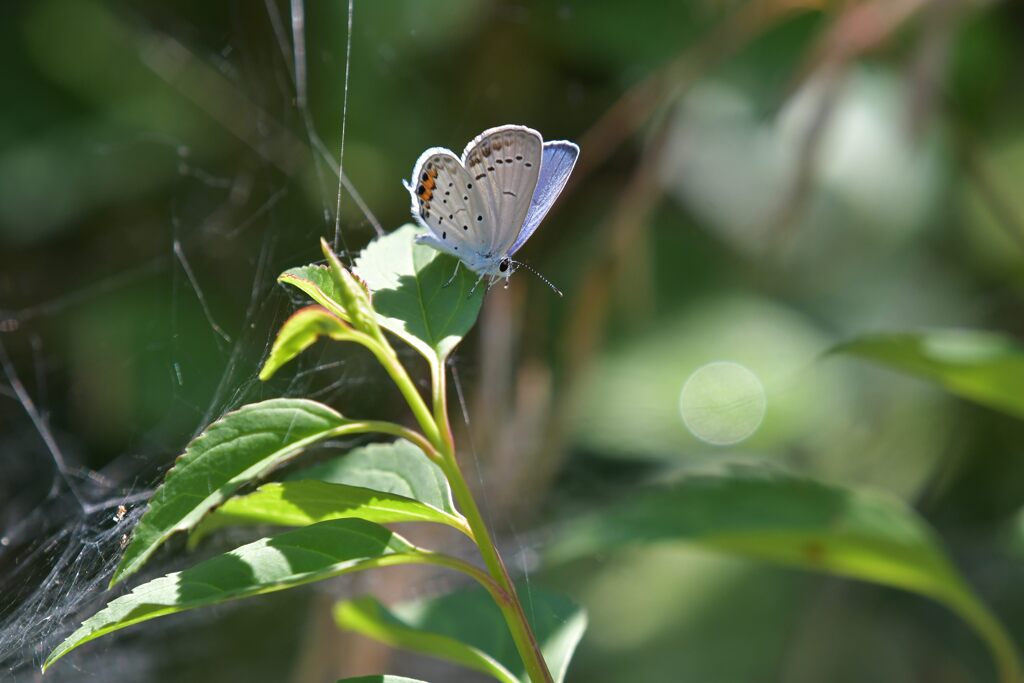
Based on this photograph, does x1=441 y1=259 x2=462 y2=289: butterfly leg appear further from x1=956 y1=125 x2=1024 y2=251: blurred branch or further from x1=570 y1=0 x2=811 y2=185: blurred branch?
x1=956 y1=125 x2=1024 y2=251: blurred branch

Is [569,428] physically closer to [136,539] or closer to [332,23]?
[332,23]

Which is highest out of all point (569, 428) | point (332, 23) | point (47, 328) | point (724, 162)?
point (332, 23)

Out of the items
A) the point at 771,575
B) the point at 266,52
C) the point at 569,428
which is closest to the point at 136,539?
the point at 569,428

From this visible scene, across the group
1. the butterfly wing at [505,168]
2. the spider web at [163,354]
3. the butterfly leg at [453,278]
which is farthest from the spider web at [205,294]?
the butterfly leg at [453,278]

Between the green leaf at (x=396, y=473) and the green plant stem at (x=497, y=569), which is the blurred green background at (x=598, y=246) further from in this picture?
the green plant stem at (x=497, y=569)

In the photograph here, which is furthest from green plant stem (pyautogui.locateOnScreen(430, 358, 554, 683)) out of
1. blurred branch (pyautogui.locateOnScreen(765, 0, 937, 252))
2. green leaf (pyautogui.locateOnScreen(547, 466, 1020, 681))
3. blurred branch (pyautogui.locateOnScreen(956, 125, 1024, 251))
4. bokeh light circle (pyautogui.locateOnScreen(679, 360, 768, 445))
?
blurred branch (pyautogui.locateOnScreen(956, 125, 1024, 251))
